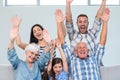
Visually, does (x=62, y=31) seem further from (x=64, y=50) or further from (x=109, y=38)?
(x=109, y=38)

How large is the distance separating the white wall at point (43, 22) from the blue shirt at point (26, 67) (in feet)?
7.74

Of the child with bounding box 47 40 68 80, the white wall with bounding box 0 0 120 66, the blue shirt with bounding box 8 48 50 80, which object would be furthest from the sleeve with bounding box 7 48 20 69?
the white wall with bounding box 0 0 120 66

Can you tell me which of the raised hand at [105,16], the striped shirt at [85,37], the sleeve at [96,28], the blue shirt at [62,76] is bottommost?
the blue shirt at [62,76]

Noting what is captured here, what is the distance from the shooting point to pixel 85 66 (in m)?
2.71

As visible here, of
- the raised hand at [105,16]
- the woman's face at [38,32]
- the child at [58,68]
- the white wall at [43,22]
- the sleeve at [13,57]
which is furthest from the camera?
the white wall at [43,22]

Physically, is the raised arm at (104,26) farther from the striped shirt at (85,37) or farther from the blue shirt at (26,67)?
the blue shirt at (26,67)

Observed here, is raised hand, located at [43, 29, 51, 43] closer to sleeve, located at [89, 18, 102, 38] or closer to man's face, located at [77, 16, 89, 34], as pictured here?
man's face, located at [77, 16, 89, 34]

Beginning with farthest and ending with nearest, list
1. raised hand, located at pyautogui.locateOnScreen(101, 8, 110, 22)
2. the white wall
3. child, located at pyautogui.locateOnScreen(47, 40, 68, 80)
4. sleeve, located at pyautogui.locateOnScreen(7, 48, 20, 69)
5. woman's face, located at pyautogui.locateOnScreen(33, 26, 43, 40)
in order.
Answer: the white wall
woman's face, located at pyautogui.locateOnScreen(33, 26, 43, 40)
raised hand, located at pyautogui.locateOnScreen(101, 8, 110, 22)
child, located at pyautogui.locateOnScreen(47, 40, 68, 80)
sleeve, located at pyautogui.locateOnScreen(7, 48, 20, 69)

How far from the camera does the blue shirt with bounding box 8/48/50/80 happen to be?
8.64 ft

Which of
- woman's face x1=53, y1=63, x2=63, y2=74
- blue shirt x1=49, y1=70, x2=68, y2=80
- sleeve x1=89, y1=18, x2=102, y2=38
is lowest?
blue shirt x1=49, y1=70, x2=68, y2=80

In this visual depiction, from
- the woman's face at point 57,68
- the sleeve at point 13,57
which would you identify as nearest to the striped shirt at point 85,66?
the woman's face at point 57,68

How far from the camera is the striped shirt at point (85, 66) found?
2.68 metres

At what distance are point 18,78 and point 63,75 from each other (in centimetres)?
43

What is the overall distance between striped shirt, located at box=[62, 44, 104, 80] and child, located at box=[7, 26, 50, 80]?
0.82 ft
